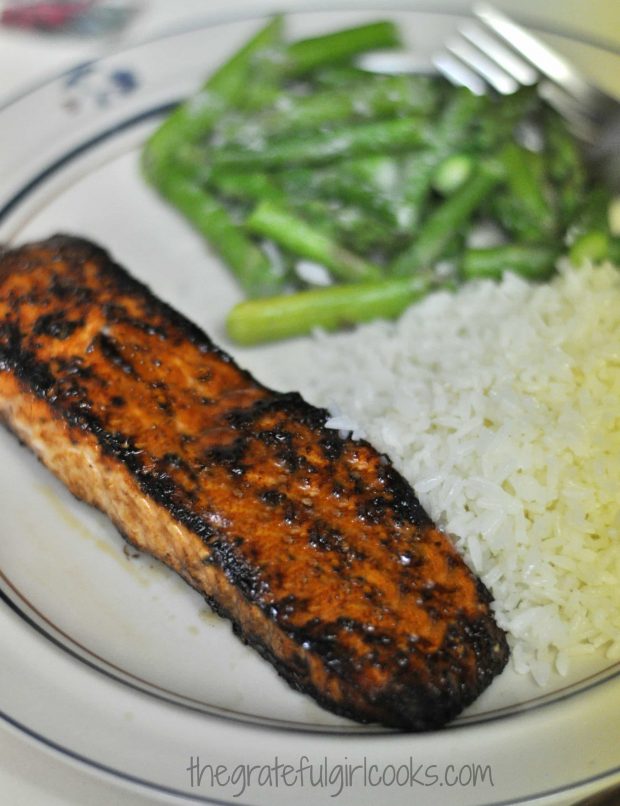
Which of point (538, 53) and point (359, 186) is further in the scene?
point (538, 53)

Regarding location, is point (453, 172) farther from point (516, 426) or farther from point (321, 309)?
point (516, 426)

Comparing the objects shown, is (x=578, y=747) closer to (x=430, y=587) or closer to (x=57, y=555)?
(x=430, y=587)

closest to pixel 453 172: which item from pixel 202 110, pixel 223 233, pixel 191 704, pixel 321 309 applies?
pixel 321 309

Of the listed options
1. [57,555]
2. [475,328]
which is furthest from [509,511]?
[57,555]

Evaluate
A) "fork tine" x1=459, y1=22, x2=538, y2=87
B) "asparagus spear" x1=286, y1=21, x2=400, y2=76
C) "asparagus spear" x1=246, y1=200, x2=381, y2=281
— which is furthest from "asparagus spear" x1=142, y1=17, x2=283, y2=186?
"fork tine" x1=459, y1=22, x2=538, y2=87

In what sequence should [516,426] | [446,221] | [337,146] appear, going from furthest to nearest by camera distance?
[337,146] < [446,221] < [516,426]
